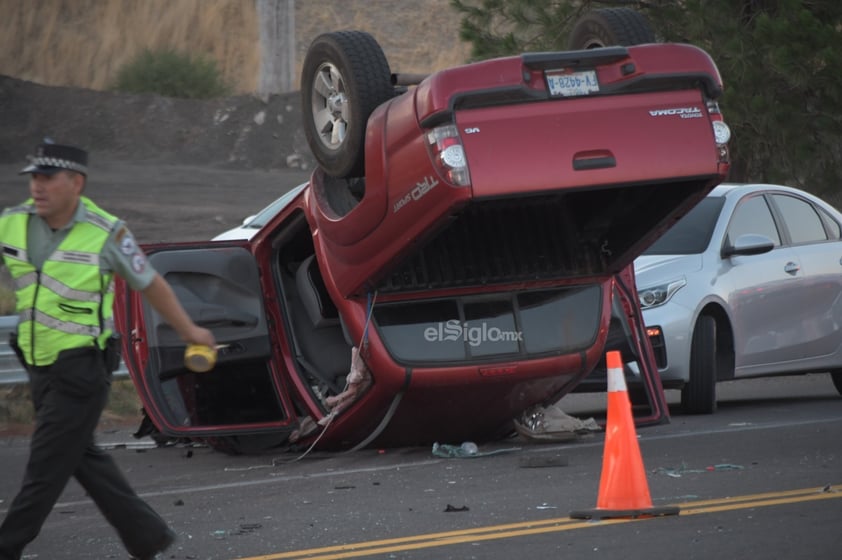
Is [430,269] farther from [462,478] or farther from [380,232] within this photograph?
[462,478]

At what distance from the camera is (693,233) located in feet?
42.8

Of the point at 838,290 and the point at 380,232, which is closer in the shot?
the point at 380,232

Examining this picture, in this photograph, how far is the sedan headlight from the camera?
12.4 meters

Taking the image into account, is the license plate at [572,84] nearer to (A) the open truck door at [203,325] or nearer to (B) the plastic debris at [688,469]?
(B) the plastic debris at [688,469]

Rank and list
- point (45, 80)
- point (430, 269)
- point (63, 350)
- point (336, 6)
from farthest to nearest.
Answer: point (336, 6) → point (45, 80) → point (430, 269) → point (63, 350)

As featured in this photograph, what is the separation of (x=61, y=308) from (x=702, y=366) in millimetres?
6993

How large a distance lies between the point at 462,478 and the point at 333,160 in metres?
2.08

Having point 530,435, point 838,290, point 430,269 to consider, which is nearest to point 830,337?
point 838,290

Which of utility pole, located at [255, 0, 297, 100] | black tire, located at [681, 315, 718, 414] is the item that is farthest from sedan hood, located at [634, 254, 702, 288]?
utility pole, located at [255, 0, 297, 100]

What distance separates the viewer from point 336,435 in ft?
34.9

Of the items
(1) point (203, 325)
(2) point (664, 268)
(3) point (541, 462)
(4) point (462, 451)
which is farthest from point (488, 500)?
(2) point (664, 268)

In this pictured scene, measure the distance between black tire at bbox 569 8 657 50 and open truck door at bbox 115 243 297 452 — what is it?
265 cm

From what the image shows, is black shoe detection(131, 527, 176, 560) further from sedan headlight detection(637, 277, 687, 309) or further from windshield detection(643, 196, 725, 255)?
windshield detection(643, 196, 725, 255)

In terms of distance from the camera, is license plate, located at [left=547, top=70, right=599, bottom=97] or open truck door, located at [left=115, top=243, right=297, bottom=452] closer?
license plate, located at [left=547, top=70, right=599, bottom=97]
